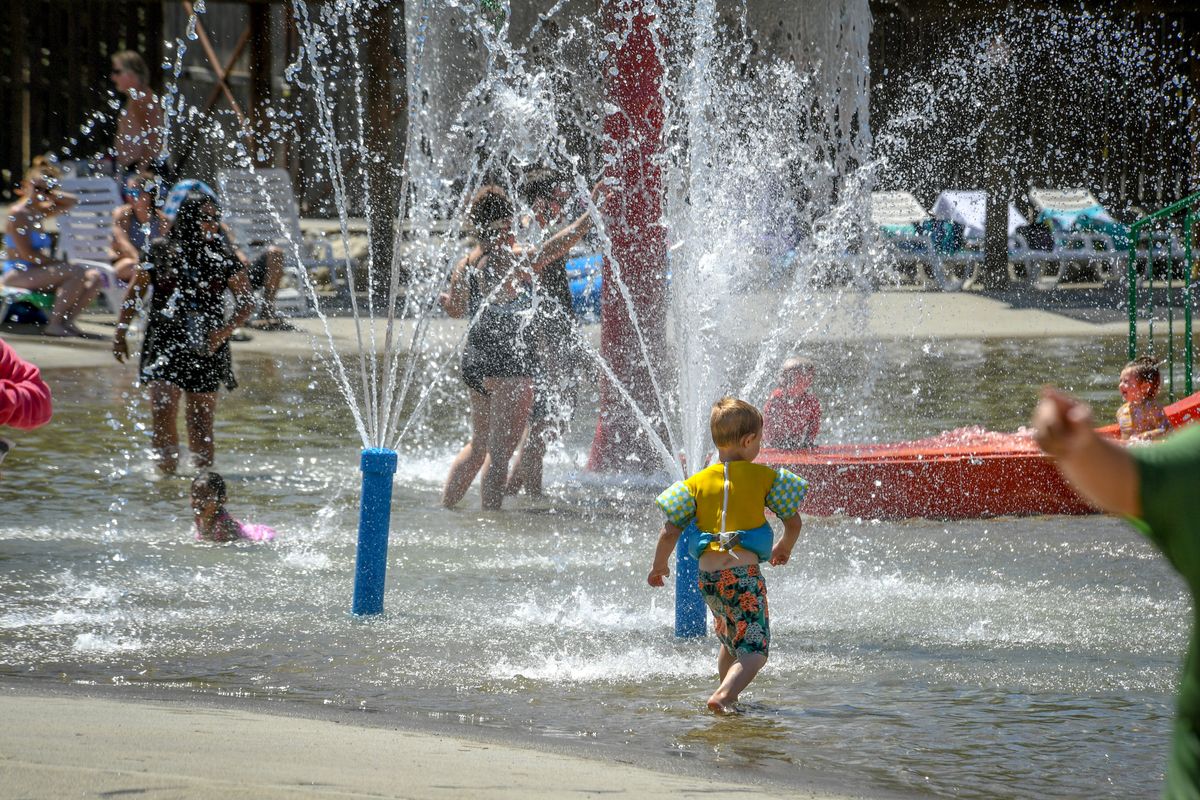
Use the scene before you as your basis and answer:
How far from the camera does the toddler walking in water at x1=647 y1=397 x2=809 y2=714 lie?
4.37 meters

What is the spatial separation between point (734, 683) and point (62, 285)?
34.6ft

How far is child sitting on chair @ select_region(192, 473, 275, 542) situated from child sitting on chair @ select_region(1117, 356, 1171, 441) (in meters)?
3.80

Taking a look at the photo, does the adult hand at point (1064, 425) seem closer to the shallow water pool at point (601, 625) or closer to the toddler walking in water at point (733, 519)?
the shallow water pool at point (601, 625)

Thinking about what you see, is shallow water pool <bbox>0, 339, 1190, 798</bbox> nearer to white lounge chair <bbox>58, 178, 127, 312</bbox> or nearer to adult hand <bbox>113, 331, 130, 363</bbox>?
adult hand <bbox>113, 331, 130, 363</bbox>

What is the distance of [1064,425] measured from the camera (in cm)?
207

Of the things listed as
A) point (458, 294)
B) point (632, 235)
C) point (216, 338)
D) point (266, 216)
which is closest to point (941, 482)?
point (632, 235)

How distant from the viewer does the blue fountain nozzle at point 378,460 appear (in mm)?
5141

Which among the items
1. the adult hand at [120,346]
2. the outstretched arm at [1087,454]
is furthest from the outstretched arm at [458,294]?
the outstretched arm at [1087,454]

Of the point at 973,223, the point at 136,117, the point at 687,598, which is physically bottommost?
the point at 687,598

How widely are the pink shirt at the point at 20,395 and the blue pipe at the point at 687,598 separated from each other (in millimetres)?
1977

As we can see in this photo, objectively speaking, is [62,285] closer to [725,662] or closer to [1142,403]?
[1142,403]

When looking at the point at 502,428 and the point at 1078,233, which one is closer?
the point at 502,428

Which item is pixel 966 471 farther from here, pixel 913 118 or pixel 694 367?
pixel 913 118

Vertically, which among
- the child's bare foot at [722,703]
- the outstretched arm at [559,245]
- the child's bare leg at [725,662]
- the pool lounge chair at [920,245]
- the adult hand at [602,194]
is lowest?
the child's bare foot at [722,703]
